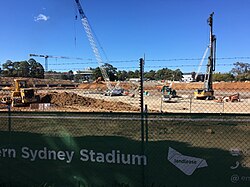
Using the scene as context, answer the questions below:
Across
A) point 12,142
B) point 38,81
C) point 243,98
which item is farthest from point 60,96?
point 38,81

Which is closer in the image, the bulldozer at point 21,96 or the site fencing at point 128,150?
the site fencing at point 128,150

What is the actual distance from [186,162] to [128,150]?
0.99 m

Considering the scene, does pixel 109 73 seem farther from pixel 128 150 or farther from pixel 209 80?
pixel 128 150

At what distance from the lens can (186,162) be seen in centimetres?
473

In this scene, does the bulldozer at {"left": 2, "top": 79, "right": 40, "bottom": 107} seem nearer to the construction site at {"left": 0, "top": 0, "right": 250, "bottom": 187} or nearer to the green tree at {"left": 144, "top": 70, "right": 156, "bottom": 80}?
the green tree at {"left": 144, "top": 70, "right": 156, "bottom": 80}

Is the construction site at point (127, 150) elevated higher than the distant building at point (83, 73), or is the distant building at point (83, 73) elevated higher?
the distant building at point (83, 73)

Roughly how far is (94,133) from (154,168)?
131 centimetres

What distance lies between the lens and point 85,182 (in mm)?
5016

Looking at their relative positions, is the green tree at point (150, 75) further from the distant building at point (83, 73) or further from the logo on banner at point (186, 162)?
the logo on banner at point (186, 162)

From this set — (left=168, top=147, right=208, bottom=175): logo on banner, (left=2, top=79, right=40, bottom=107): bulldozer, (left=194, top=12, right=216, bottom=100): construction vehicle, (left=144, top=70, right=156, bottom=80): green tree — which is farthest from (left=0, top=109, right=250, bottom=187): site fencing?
(left=194, top=12, right=216, bottom=100): construction vehicle

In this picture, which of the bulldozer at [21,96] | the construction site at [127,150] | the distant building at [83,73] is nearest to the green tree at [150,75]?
the distant building at [83,73]

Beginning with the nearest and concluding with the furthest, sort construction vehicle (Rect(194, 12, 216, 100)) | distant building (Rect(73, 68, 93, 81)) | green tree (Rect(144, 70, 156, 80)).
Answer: distant building (Rect(73, 68, 93, 81)) → green tree (Rect(144, 70, 156, 80)) → construction vehicle (Rect(194, 12, 216, 100))

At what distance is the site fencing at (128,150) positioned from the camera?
15.5ft

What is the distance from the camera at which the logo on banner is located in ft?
15.4
